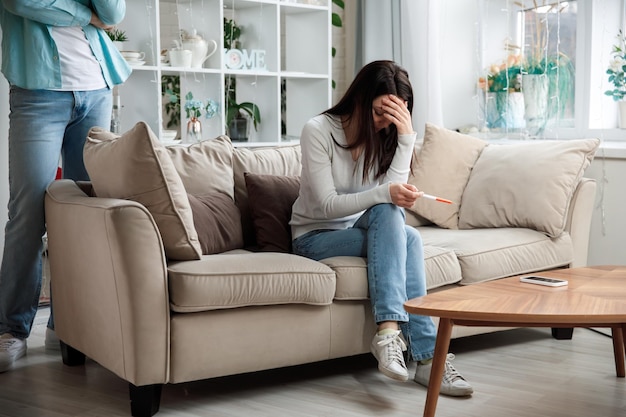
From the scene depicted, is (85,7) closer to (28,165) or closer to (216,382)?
(28,165)

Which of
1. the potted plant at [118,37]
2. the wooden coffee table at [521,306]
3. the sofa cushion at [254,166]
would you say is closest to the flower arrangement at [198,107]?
the potted plant at [118,37]

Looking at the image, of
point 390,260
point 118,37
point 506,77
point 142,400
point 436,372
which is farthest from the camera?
point 506,77

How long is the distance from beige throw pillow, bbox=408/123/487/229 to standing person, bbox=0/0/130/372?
1385 mm

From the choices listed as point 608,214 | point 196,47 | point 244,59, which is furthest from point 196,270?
point 608,214

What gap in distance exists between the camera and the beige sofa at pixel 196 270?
251 centimetres

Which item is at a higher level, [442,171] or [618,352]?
[442,171]

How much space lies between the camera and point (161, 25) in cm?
457

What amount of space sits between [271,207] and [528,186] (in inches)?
41.9

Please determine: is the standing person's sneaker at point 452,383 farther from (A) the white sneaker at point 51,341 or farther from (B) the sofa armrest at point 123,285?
(A) the white sneaker at point 51,341

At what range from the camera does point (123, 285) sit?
8.18ft

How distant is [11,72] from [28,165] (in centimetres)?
32

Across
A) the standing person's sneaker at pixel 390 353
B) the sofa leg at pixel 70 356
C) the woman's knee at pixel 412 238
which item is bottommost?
the sofa leg at pixel 70 356

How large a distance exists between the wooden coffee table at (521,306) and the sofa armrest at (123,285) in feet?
2.39

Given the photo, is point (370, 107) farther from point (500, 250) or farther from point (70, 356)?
point (70, 356)
